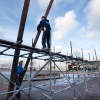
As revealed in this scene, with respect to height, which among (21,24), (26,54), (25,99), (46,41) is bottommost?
(25,99)

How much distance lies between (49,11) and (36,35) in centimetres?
160

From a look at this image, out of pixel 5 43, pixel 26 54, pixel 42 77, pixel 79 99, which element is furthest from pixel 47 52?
Answer: pixel 42 77

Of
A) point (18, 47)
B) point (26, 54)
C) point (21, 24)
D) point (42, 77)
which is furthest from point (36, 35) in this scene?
point (42, 77)

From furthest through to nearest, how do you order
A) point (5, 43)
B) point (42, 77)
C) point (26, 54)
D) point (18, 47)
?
point (42, 77)
point (26, 54)
point (18, 47)
point (5, 43)

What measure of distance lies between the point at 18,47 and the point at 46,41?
8.14 ft

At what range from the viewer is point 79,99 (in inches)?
319

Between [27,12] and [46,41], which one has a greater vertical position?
[27,12]

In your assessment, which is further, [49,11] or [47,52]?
[49,11]

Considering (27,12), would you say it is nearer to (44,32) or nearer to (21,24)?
(21,24)

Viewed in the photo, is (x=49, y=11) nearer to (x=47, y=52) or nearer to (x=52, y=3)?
(x=52, y=3)

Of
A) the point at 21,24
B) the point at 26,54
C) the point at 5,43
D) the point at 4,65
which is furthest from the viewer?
the point at 4,65

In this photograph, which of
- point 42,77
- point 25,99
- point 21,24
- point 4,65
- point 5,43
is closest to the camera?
point 5,43

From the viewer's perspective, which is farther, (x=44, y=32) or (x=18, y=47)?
(x=44, y=32)

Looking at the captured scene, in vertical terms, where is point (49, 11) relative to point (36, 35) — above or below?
above
